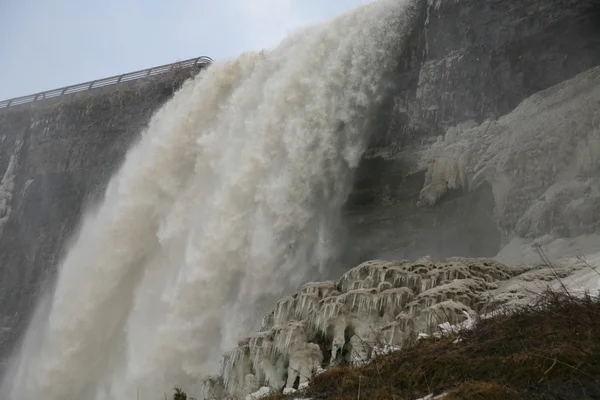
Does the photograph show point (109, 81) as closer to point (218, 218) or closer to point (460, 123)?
point (218, 218)

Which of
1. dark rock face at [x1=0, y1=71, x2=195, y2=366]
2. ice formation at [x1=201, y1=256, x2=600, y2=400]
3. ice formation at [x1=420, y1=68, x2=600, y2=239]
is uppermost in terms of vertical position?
dark rock face at [x1=0, y1=71, x2=195, y2=366]

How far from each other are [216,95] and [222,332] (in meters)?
7.01

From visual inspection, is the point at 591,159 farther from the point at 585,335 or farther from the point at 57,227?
the point at 57,227

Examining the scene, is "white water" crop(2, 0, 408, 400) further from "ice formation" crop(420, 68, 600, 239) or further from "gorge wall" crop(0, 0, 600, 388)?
"ice formation" crop(420, 68, 600, 239)

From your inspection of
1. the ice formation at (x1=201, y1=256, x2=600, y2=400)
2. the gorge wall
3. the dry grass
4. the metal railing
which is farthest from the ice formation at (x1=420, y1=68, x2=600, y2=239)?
the metal railing

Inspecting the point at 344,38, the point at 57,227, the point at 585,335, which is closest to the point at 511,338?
the point at 585,335

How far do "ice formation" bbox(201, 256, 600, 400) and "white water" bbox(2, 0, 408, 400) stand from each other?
3.10 meters

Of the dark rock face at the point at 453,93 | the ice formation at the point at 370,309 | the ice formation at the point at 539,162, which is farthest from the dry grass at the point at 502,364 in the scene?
the dark rock face at the point at 453,93

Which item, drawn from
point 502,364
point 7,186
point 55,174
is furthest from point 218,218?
point 7,186

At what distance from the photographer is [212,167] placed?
15109 millimetres

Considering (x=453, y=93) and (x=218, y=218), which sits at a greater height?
(x=453, y=93)

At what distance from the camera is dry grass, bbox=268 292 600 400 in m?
3.77

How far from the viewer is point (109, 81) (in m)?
23.5

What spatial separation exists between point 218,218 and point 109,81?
1240cm
